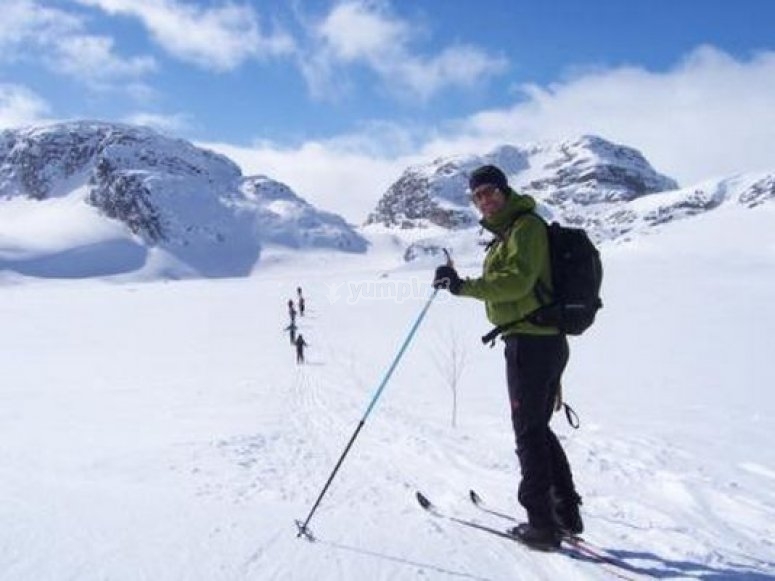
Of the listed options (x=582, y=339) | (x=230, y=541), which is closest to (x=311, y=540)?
(x=230, y=541)

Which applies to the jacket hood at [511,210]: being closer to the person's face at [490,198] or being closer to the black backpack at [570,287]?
the person's face at [490,198]

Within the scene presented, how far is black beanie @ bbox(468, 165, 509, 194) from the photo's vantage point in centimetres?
511

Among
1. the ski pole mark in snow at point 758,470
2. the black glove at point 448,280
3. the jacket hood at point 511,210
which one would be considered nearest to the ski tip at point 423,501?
the black glove at point 448,280

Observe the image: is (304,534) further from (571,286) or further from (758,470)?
(758,470)

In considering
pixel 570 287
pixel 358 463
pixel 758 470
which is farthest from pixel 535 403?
pixel 758 470

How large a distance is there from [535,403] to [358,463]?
3004mm

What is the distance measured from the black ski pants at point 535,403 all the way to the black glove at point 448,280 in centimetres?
46

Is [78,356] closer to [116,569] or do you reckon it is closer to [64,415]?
[64,415]

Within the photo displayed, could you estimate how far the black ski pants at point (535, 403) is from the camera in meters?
4.99

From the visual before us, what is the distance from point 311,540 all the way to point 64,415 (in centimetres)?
763

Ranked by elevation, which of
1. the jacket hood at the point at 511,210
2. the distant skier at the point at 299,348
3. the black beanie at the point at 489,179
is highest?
the black beanie at the point at 489,179

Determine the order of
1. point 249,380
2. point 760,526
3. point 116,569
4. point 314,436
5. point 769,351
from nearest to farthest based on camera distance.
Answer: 1. point 116,569
2. point 760,526
3. point 314,436
4. point 249,380
5. point 769,351

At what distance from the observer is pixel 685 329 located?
2830 centimetres

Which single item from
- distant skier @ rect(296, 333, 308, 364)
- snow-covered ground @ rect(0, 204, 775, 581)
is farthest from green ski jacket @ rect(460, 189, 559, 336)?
distant skier @ rect(296, 333, 308, 364)
